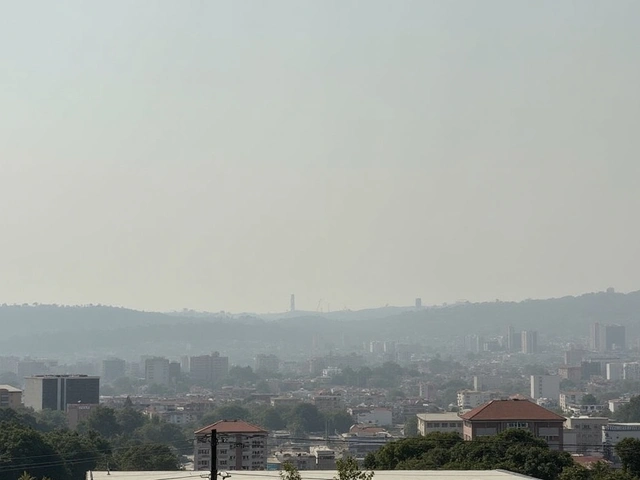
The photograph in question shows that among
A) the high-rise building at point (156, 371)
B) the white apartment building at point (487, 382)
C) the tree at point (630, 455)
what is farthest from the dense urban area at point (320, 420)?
the white apartment building at point (487, 382)

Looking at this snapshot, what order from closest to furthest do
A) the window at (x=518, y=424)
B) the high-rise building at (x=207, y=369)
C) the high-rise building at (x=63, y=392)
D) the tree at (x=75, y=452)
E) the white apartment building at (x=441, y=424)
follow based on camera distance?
the tree at (x=75, y=452) → the window at (x=518, y=424) → the white apartment building at (x=441, y=424) → the high-rise building at (x=63, y=392) → the high-rise building at (x=207, y=369)

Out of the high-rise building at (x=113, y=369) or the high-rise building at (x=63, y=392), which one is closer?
the high-rise building at (x=63, y=392)

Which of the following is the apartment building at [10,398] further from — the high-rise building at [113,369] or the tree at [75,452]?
the high-rise building at [113,369]

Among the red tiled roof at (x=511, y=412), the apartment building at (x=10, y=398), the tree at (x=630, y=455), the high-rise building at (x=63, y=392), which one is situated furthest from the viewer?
the high-rise building at (x=63, y=392)

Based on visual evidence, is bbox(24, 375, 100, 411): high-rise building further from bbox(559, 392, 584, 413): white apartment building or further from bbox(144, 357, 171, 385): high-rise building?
bbox(144, 357, 171, 385): high-rise building

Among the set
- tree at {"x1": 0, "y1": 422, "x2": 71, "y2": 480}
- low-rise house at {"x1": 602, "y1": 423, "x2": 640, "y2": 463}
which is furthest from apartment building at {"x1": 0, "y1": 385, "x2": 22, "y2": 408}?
low-rise house at {"x1": 602, "y1": 423, "x2": 640, "y2": 463}

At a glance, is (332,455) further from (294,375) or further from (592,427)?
(294,375)

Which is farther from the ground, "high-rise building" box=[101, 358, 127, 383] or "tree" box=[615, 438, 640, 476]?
"high-rise building" box=[101, 358, 127, 383]

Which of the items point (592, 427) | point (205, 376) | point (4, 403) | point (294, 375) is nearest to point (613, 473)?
point (592, 427)

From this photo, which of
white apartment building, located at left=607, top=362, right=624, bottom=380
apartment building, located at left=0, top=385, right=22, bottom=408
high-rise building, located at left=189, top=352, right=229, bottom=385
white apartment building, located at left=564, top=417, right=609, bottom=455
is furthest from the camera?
white apartment building, located at left=607, top=362, right=624, bottom=380
